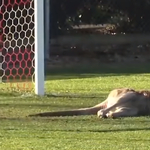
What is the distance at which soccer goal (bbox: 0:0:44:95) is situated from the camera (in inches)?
A: 481

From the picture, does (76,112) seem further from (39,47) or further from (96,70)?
(96,70)

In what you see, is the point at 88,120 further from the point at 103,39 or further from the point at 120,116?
the point at 103,39

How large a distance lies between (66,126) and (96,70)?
10214mm

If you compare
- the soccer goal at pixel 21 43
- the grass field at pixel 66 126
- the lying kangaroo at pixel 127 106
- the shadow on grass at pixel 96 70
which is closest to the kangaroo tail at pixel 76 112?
the lying kangaroo at pixel 127 106

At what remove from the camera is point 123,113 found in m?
9.33

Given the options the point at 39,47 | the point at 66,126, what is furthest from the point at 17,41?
the point at 66,126

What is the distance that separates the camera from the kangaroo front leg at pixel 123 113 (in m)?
9.23

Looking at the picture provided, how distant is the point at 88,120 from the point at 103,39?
17992mm

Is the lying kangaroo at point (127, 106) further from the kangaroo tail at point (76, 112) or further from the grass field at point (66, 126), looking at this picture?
→ the grass field at point (66, 126)

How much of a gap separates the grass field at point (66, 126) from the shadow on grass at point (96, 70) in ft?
8.94

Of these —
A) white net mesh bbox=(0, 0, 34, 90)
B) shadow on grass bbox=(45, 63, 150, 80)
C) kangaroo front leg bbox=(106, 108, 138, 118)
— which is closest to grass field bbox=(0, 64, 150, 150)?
kangaroo front leg bbox=(106, 108, 138, 118)

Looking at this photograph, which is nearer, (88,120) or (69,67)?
(88,120)

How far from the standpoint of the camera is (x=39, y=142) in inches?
292

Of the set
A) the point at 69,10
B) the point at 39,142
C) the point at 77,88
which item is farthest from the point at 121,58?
the point at 39,142
